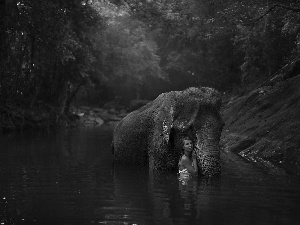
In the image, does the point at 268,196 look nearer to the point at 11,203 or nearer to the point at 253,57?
the point at 11,203

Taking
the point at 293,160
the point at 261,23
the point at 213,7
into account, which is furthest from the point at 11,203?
the point at 261,23

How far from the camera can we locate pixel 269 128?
18000mm

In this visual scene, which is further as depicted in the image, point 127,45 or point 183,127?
point 127,45

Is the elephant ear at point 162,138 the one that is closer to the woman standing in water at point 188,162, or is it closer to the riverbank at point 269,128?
the woman standing in water at point 188,162

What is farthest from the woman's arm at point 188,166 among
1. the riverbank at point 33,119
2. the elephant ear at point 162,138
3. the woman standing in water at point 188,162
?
the riverbank at point 33,119

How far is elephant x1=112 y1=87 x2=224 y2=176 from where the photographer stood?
1278 cm

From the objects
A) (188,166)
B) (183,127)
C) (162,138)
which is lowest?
(188,166)

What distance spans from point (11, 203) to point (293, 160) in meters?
8.70

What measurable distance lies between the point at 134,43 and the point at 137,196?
47292mm

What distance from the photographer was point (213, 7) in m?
22.1

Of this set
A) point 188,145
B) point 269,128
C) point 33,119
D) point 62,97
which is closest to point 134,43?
point 62,97

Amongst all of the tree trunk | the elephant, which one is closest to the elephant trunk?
the elephant

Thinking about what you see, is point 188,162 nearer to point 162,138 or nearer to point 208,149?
point 208,149

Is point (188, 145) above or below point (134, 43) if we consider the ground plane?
below
